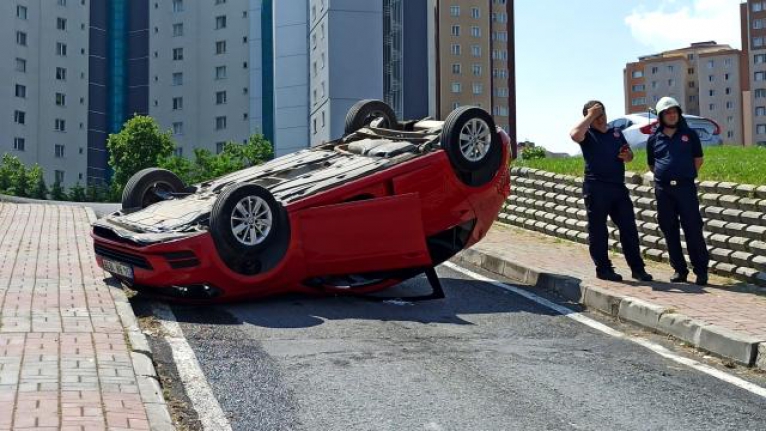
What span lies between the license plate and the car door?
1493 millimetres

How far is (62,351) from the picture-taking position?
17.4 feet

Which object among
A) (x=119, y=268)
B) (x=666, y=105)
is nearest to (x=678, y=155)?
(x=666, y=105)

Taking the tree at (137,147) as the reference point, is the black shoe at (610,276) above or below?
below

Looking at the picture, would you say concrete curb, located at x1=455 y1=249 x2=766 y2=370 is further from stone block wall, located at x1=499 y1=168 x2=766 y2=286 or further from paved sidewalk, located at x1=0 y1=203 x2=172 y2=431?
paved sidewalk, located at x1=0 y1=203 x2=172 y2=431

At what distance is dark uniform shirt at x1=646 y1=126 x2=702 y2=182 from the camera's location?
8.78 meters

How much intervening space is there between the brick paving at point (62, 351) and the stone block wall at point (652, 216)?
6442 millimetres

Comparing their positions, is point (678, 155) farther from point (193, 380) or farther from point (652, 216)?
point (193, 380)

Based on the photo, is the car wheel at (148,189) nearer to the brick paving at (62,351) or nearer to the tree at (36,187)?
the brick paving at (62,351)

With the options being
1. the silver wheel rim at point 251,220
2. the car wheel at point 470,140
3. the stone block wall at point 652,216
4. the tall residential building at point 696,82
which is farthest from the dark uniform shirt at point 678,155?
the tall residential building at point 696,82

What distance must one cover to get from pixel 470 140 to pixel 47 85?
7724 centimetres

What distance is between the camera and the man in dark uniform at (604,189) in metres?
8.96

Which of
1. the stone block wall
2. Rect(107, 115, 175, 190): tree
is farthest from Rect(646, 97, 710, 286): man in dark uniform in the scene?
Rect(107, 115, 175, 190): tree

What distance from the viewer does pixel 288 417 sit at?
15.0 feet

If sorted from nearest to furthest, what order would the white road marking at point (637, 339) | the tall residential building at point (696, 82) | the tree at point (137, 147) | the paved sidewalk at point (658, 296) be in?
the white road marking at point (637, 339), the paved sidewalk at point (658, 296), the tree at point (137, 147), the tall residential building at point (696, 82)
